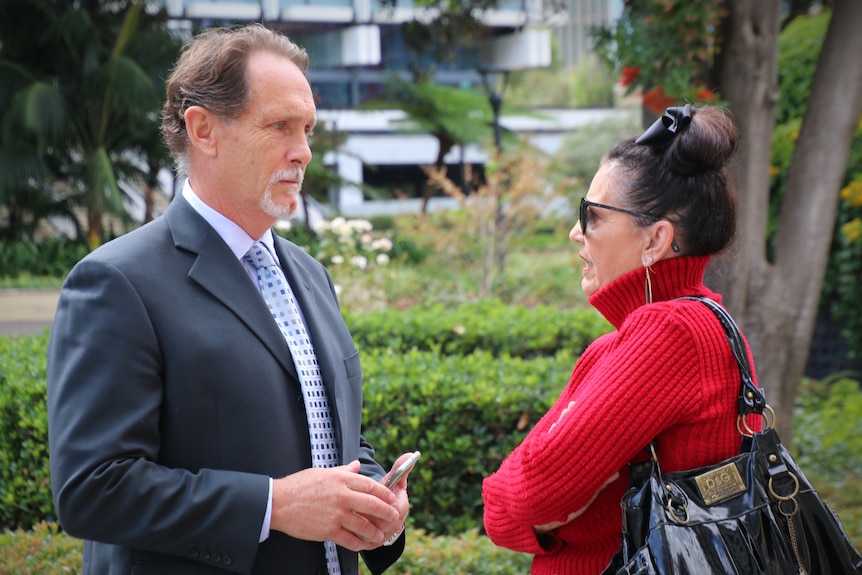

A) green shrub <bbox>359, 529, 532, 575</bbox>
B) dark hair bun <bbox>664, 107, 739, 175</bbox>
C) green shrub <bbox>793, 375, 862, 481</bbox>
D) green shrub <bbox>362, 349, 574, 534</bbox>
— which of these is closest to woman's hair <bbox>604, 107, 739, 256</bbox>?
dark hair bun <bbox>664, 107, 739, 175</bbox>

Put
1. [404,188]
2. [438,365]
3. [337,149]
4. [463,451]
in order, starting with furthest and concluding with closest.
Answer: [404,188]
[337,149]
[438,365]
[463,451]

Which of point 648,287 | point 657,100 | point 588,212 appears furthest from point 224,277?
point 657,100

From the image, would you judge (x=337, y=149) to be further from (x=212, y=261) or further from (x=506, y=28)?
(x=212, y=261)

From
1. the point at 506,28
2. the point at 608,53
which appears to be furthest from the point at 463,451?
the point at 506,28

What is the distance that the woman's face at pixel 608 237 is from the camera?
6.49 feet

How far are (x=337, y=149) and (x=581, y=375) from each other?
19577 mm

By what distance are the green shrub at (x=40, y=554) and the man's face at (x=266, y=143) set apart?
200cm

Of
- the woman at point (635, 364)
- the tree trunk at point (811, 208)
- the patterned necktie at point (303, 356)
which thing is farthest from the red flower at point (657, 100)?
the patterned necktie at point (303, 356)

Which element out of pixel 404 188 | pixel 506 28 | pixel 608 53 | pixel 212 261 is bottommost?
pixel 404 188

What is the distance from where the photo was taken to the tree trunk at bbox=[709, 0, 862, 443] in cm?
476

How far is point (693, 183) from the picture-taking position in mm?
1938

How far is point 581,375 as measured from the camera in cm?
206

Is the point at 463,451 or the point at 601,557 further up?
Answer: the point at 601,557

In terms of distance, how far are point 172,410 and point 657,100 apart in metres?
3.62
